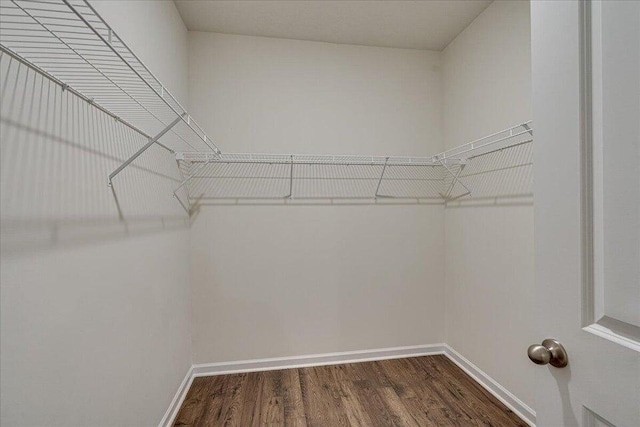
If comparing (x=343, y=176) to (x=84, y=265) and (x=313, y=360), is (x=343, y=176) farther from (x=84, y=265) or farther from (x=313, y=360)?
(x=84, y=265)

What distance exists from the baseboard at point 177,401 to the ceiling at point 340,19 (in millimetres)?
2399

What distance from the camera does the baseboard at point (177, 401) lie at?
1.52m

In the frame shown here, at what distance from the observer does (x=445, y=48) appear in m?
2.27

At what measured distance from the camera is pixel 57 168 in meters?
0.80

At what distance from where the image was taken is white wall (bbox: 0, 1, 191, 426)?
67cm

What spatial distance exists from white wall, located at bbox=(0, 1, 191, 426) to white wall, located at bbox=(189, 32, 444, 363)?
18.6 inches

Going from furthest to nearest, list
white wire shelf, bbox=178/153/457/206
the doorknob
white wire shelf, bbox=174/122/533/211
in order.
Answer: white wire shelf, bbox=178/153/457/206
white wire shelf, bbox=174/122/533/211
the doorknob

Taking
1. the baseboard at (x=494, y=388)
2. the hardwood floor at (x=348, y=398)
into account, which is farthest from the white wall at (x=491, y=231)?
the hardwood floor at (x=348, y=398)

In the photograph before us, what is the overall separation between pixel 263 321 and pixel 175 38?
199 cm

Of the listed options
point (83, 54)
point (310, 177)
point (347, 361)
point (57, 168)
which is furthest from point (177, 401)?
point (83, 54)

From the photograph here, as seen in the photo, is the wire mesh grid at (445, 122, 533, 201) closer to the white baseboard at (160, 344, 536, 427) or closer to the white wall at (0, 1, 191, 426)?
the white baseboard at (160, 344, 536, 427)

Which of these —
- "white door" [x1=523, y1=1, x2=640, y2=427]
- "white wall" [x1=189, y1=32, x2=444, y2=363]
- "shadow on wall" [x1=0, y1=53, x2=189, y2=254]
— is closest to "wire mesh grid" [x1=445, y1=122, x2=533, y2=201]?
"white wall" [x1=189, y1=32, x2=444, y2=363]

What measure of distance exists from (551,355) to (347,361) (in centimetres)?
182

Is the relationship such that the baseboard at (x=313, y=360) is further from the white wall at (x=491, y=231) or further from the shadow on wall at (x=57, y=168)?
the shadow on wall at (x=57, y=168)
